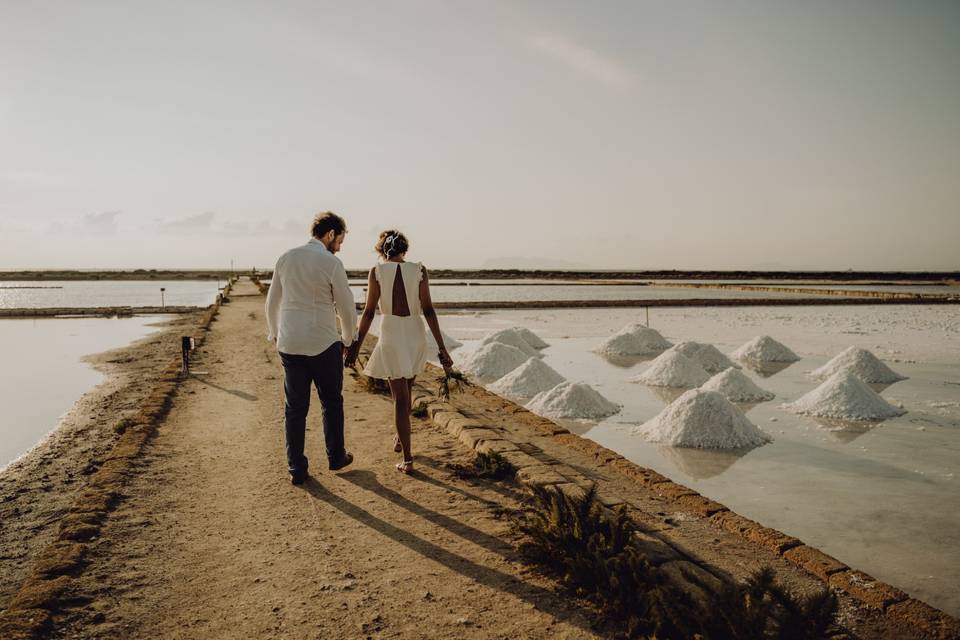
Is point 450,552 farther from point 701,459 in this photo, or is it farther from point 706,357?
point 706,357

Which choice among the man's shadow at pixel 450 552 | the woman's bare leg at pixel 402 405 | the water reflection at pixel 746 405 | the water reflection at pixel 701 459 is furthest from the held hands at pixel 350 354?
the water reflection at pixel 746 405

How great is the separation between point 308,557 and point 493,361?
6.70 metres

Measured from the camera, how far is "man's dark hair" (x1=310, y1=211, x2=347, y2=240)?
144 inches

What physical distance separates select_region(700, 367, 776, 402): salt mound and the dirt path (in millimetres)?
4261

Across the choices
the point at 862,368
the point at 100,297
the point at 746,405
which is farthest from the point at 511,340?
the point at 100,297

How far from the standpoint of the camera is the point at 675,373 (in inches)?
332

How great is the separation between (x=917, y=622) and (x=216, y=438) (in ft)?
15.1

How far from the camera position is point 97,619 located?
7.70ft

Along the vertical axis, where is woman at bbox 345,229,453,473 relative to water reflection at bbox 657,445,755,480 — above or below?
above

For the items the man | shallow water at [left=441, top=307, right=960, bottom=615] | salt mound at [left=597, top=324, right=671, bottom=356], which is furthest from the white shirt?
salt mound at [left=597, top=324, right=671, bottom=356]

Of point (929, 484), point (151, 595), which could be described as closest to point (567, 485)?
point (151, 595)

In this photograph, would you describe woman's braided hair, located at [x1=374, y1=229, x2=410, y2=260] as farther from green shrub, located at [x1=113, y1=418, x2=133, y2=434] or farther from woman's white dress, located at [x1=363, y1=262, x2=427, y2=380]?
green shrub, located at [x1=113, y1=418, x2=133, y2=434]

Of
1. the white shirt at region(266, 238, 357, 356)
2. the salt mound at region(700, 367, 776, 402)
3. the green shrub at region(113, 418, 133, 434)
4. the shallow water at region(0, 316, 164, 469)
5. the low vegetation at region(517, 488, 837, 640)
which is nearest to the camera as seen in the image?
the low vegetation at region(517, 488, 837, 640)

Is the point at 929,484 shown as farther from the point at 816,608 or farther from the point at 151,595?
the point at 151,595
